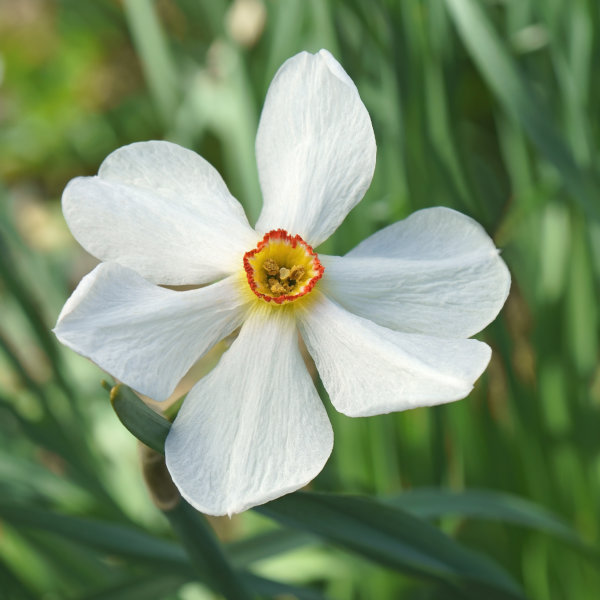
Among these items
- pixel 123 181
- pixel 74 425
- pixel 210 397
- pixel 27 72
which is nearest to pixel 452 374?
pixel 210 397

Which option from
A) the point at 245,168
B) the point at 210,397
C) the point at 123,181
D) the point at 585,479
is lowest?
the point at 585,479

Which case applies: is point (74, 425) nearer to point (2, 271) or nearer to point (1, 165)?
point (2, 271)

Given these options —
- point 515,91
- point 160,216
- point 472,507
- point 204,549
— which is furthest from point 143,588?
point 515,91

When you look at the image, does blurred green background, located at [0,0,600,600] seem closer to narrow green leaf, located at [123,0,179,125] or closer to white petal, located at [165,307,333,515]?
narrow green leaf, located at [123,0,179,125]

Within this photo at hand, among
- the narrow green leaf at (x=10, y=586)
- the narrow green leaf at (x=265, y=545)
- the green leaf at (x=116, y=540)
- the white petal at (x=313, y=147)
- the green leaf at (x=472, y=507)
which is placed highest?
the white petal at (x=313, y=147)

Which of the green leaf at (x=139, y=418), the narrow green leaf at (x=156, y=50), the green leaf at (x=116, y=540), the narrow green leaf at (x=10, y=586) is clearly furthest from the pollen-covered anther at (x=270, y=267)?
the narrow green leaf at (x=156, y=50)

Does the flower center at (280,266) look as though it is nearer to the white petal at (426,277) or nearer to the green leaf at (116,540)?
the white petal at (426,277)
